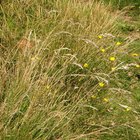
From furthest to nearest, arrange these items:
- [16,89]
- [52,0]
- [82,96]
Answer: [52,0] < [82,96] < [16,89]

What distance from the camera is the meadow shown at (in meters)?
3.41

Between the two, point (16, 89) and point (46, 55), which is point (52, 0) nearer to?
point (46, 55)

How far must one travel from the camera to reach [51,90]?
12.4 feet

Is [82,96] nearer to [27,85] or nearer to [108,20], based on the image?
[27,85]

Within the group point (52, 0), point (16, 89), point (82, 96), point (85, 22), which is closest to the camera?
point (16, 89)

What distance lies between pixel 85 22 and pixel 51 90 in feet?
5.22

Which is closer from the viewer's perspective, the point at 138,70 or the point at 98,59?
the point at 98,59

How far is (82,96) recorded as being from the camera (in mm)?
4023

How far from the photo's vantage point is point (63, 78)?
388 centimetres

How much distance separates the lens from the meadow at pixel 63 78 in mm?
3406

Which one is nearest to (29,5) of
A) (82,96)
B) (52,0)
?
(52,0)

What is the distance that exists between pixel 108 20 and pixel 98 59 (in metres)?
1.27

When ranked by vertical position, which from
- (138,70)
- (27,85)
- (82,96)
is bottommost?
(138,70)

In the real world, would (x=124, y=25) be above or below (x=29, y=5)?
below
